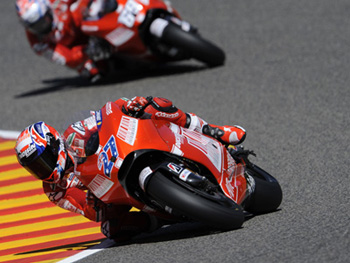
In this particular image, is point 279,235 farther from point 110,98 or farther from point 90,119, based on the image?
point 110,98

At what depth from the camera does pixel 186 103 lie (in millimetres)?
9727

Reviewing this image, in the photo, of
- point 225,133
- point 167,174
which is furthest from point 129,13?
point 167,174

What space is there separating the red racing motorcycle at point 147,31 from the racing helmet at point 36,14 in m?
0.54

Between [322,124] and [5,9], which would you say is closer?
[322,124]

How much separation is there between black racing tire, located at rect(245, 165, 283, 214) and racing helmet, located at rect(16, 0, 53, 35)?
18.4ft

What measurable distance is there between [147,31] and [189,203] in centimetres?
572

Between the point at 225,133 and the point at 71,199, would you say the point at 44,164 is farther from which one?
the point at 225,133

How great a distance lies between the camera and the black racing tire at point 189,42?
1030 cm

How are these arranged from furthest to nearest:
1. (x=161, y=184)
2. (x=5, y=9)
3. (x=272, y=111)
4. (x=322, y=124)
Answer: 1. (x=5, y=9)
2. (x=272, y=111)
3. (x=322, y=124)
4. (x=161, y=184)

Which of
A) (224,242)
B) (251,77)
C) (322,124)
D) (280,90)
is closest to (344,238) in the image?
(224,242)

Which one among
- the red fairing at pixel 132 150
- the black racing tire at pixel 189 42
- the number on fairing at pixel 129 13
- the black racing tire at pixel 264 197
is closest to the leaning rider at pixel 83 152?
the red fairing at pixel 132 150

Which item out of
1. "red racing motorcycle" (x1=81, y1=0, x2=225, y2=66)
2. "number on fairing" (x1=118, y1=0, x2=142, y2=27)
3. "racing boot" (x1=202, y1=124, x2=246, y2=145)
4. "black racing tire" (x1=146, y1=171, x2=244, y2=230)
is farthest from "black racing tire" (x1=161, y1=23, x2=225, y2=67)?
"black racing tire" (x1=146, y1=171, x2=244, y2=230)

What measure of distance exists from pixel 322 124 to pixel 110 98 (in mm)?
3396

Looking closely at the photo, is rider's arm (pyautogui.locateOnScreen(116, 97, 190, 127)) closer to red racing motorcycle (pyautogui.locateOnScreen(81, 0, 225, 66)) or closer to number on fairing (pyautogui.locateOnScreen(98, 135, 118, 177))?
number on fairing (pyautogui.locateOnScreen(98, 135, 118, 177))
